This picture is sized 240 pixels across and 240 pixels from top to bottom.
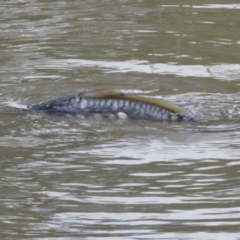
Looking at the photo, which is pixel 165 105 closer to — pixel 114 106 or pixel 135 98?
pixel 135 98

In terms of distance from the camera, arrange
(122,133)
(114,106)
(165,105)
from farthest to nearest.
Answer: (114,106) → (165,105) → (122,133)

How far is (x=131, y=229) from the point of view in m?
4.67

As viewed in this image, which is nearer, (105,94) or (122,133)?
(122,133)

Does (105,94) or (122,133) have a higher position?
(105,94)

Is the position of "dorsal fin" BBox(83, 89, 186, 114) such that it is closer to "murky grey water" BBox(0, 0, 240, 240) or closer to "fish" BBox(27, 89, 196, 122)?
"fish" BBox(27, 89, 196, 122)

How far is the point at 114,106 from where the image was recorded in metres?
6.76

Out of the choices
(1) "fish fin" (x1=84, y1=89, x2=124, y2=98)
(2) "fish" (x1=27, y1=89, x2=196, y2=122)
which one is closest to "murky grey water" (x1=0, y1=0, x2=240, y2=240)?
(2) "fish" (x1=27, y1=89, x2=196, y2=122)

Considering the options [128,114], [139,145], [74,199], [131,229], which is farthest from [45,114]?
[131,229]

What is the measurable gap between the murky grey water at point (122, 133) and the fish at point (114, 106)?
113 millimetres

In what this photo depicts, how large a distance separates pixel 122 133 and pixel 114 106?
0.45 meters

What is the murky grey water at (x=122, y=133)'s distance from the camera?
4.85 meters

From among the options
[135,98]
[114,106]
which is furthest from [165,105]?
[114,106]

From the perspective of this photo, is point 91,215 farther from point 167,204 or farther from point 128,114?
point 128,114

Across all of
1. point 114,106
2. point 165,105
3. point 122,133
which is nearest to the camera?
point 122,133
